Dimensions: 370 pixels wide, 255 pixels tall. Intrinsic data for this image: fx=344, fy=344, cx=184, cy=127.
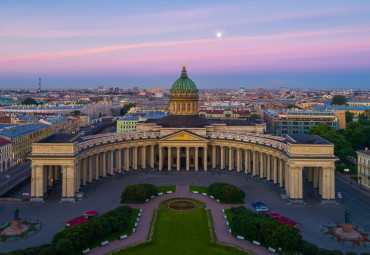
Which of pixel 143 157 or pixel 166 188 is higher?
pixel 143 157

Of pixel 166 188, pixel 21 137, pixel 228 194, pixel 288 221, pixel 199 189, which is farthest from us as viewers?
pixel 21 137

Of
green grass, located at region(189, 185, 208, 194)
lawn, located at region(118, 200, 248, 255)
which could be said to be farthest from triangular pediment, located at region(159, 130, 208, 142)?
lawn, located at region(118, 200, 248, 255)

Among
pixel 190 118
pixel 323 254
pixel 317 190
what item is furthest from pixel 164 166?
pixel 323 254

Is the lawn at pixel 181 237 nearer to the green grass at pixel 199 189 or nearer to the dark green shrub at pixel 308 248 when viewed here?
the dark green shrub at pixel 308 248

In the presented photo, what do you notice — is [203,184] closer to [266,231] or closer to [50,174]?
[266,231]

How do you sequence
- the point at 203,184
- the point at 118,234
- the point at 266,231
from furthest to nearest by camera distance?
the point at 203,184
the point at 118,234
the point at 266,231

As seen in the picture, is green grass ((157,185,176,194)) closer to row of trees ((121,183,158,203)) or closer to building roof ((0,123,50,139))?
row of trees ((121,183,158,203))

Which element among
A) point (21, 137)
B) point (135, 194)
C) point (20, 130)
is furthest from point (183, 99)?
point (20, 130)
